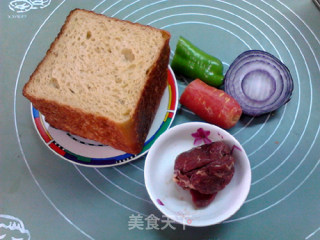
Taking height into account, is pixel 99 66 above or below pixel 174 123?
above

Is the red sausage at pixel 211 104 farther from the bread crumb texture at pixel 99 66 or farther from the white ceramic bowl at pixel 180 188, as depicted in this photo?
the bread crumb texture at pixel 99 66

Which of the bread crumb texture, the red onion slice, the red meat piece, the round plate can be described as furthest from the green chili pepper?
the red meat piece

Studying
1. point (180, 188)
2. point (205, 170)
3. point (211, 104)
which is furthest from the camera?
point (211, 104)

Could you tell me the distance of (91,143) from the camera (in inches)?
60.1

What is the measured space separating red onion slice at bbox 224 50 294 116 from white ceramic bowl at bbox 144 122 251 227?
1.11ft

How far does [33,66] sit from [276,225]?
161cm

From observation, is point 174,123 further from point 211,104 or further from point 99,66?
point 99,66

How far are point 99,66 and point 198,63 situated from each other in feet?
1.90

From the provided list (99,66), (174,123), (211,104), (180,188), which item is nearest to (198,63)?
(211,104)

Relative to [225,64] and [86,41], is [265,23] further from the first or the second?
[86,41]

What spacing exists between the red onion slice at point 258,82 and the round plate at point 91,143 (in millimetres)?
344

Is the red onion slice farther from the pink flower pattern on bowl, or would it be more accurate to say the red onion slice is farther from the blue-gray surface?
the pink flower pattern on bowl

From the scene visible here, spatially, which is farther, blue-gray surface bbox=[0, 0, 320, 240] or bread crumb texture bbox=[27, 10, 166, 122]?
blue-gray surface bbox=[0, 0, 320, 240]

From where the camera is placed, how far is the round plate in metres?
1.50
